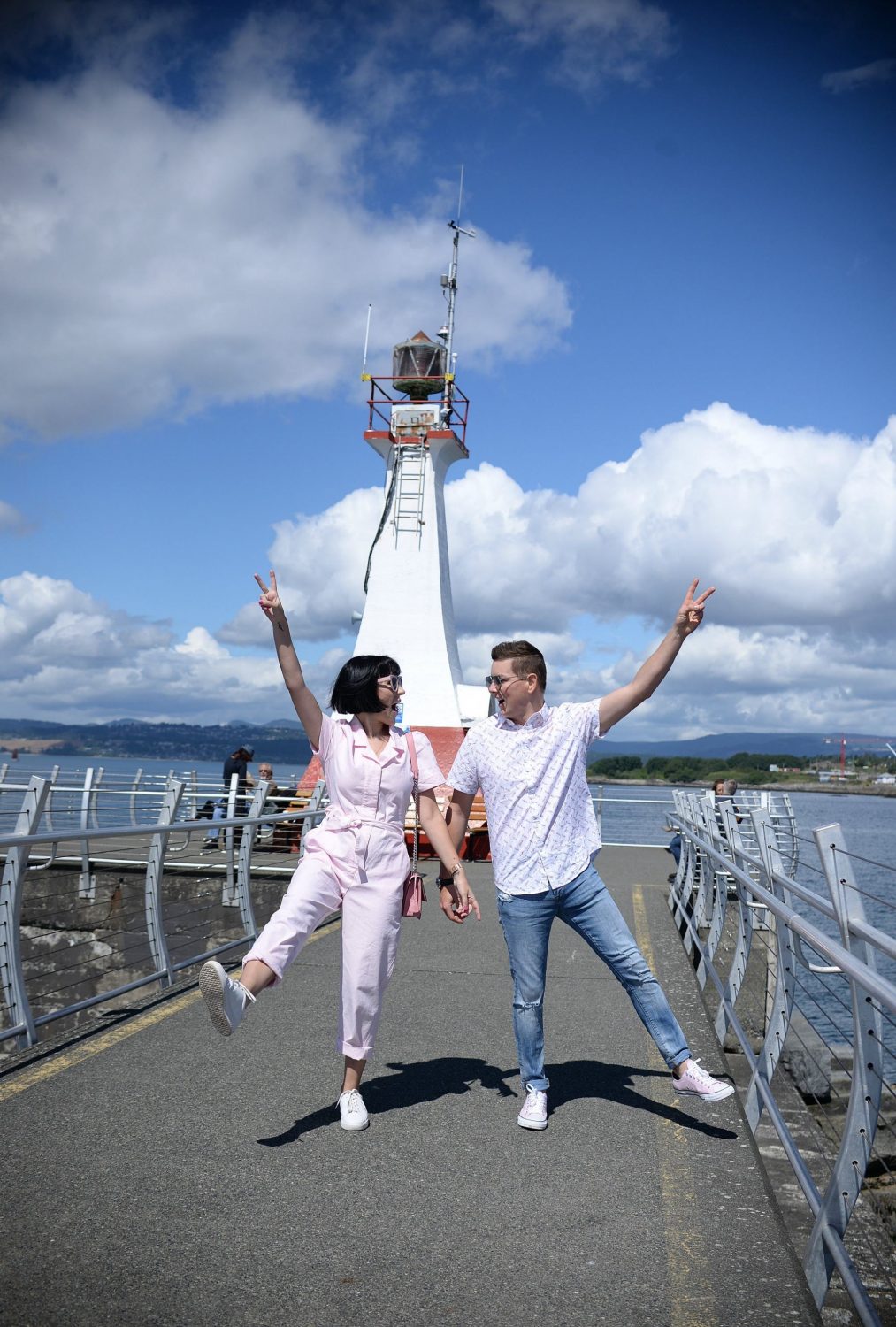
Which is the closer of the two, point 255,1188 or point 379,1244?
point 379,1244

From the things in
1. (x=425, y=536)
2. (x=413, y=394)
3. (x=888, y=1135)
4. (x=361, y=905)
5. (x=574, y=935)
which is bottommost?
(x=888, y=1135)

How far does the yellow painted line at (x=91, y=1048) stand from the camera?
5227 millimetres

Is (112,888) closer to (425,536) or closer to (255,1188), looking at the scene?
(425,536)

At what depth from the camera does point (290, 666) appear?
5.24 meters

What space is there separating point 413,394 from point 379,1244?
19621mm

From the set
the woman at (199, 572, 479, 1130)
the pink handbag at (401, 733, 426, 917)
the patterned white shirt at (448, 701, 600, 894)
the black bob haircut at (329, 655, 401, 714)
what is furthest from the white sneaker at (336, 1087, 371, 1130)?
the black bob haircut at (329, 655, 401, 714)

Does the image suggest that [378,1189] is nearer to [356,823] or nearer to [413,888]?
[413,888]

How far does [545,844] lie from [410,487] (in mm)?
15916

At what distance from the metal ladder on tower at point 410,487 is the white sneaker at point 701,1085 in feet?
51.3

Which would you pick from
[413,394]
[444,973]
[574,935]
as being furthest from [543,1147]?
[413,394]

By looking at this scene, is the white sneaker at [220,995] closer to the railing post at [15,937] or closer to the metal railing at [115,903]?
the metal railing at [115,903]

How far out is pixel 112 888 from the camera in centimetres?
1731

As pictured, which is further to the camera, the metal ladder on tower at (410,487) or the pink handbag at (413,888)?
the metal ladder on tower at (410,487)

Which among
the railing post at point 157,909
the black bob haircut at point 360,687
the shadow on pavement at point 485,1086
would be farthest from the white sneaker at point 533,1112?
the railing post at point 157,909
